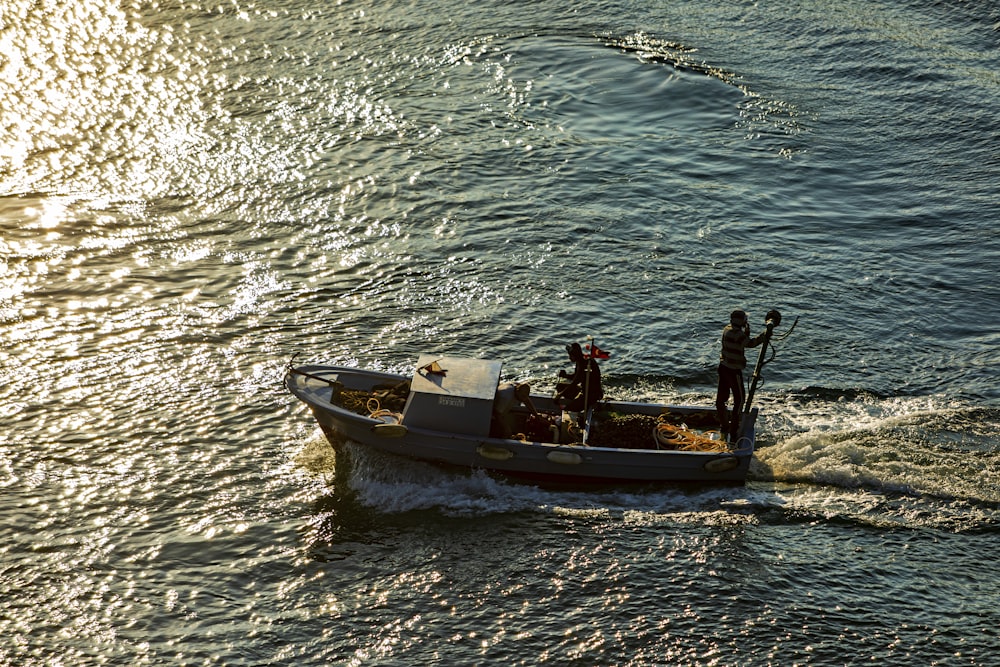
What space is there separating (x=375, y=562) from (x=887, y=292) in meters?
17.9

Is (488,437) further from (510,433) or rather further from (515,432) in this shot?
(515,432)

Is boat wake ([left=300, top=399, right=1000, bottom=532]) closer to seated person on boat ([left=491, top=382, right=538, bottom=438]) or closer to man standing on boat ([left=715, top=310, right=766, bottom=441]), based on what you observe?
seated person on boat ([left=491, top=382, right=538, bottom=438])

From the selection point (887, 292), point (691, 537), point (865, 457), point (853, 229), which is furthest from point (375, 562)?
point (853, 229)

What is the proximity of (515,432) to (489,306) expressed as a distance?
24.8ft

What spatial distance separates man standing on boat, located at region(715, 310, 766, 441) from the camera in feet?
72.3

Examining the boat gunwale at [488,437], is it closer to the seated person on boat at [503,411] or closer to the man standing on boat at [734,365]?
the seated person on boat at [503,411]

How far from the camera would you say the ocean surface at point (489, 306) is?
19.5m

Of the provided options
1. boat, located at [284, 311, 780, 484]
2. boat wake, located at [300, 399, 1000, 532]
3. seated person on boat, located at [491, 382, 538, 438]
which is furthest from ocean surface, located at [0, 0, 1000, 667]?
seated person on boat, located at [491, 382, 538, 438]

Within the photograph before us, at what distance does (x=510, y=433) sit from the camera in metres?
22.1

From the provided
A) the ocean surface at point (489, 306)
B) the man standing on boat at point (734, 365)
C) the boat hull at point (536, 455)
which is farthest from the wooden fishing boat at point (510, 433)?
the ocean surface at point (489, 306)

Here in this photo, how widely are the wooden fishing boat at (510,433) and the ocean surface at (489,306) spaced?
676mm

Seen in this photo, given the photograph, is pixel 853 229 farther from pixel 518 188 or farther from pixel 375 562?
pixel 375 562

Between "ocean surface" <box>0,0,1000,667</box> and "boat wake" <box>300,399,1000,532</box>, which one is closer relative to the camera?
"ocean surface" <box>0,0,1000,667</box>

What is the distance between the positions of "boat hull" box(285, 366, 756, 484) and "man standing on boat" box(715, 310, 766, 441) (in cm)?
40
